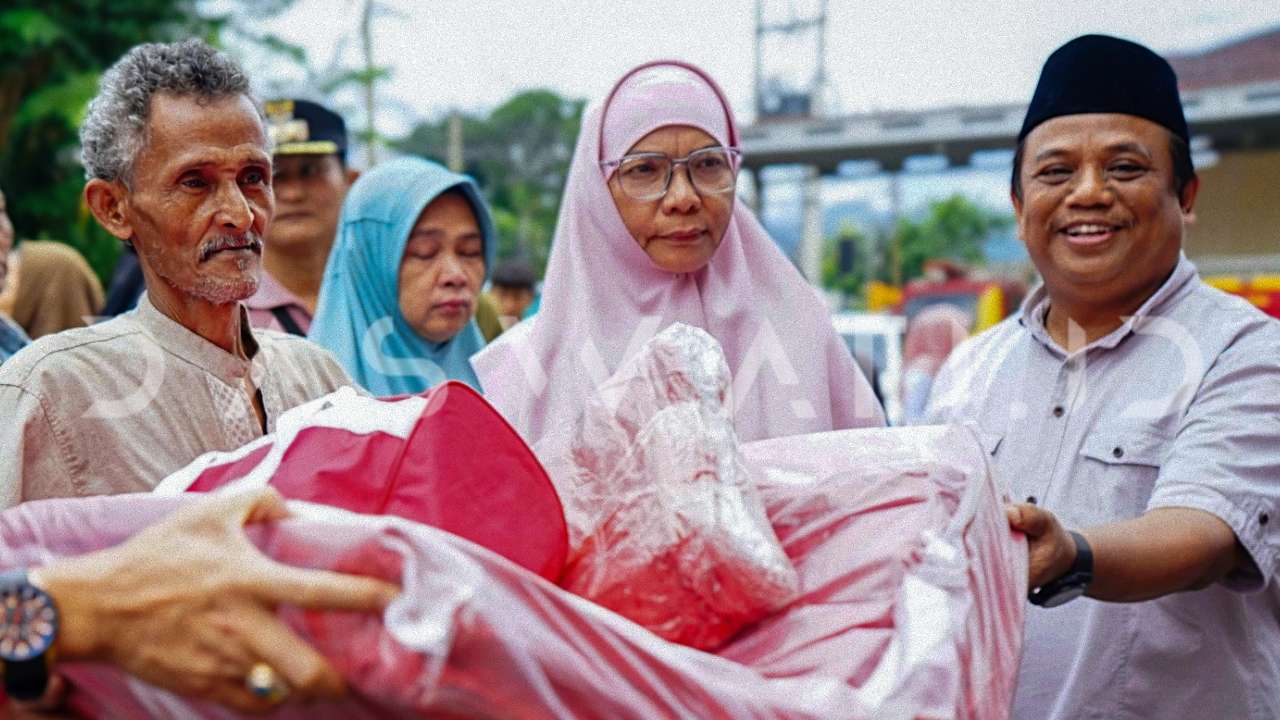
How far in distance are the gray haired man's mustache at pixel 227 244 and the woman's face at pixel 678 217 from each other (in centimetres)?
84

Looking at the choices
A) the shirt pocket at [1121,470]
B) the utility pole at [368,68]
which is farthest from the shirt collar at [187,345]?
the utility pole at [368,68]

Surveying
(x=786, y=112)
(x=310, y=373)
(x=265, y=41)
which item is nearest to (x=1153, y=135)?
(x=310, y=373)

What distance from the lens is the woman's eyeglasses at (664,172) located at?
8.59 ft

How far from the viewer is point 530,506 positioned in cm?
136

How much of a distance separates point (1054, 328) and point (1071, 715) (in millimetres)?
798

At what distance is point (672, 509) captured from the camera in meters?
1.37

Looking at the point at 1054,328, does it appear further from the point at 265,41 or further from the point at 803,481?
the point at 265,41

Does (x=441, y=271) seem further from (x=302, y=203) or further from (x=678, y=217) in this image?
(x=678, y=217)

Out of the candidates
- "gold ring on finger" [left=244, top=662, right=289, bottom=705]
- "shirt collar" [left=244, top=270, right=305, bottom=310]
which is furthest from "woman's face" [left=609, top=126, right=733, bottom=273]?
"gold ring on finger" [left=244, top=662, right=289, bottom=705]

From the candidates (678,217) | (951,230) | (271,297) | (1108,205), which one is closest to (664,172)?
(678,217)

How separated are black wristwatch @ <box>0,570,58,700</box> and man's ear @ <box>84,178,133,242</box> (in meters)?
1.04

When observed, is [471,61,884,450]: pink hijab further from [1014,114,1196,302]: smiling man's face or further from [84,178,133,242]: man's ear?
[84,178,133,242]: man's ear

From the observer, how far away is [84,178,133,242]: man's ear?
79.4 inches

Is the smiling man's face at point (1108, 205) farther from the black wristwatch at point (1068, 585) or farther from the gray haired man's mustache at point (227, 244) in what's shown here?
the gray haired man's mustache at point (227, 244)
